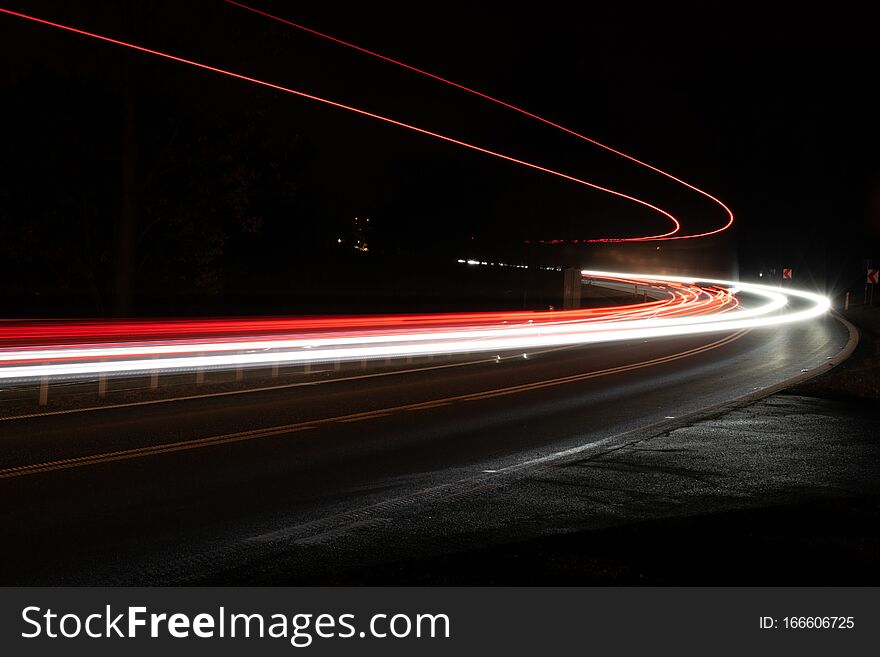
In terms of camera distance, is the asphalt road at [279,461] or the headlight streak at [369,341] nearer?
the asphalt road at [279,461]

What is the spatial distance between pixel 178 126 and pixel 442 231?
66.1 metres

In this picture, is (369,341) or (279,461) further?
(369,341)

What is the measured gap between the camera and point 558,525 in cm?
696

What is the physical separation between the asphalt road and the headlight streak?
8.47 ft

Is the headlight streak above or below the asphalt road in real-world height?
above

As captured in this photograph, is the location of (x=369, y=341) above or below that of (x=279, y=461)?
above

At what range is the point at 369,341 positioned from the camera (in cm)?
2244

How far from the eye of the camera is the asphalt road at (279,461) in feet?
20.6

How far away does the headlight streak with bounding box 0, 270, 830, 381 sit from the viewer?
54.7 feet

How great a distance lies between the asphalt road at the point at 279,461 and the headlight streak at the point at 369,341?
2.58m

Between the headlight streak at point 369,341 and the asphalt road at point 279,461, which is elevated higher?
the headlight streak at point 369,341

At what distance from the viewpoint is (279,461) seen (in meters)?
9.66

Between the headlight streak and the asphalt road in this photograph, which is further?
the headlight streak

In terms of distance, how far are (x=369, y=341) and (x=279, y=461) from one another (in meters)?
12.8
